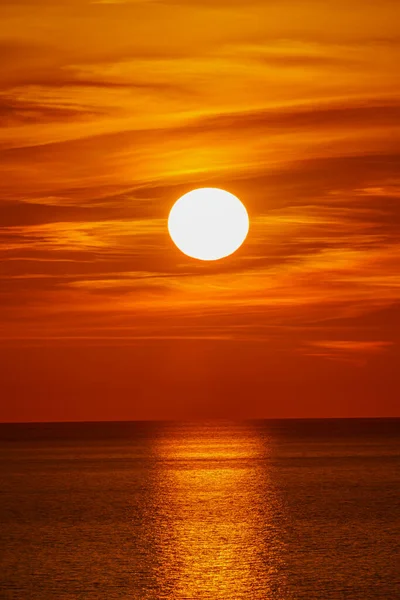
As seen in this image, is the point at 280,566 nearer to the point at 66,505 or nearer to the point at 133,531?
the point at 133,531

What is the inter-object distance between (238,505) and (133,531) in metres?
15.1

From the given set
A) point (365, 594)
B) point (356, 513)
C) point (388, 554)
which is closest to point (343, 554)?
point (388, 554)

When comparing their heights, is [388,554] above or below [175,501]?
below

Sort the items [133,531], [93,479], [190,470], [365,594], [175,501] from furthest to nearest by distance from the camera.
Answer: [190,470] < [93,479] < [175,501] < [133,531] < [365,594]

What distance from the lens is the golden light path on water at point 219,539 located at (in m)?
37.8

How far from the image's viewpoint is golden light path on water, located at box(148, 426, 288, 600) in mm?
37812

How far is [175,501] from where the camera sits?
72.4 metres

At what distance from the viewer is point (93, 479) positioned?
9481 centimetres

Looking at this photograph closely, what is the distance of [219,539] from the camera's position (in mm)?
50125

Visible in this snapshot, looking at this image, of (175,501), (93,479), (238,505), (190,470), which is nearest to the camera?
(238,505)

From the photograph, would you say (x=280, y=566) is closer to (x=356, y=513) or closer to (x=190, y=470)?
(x=356, y=513)

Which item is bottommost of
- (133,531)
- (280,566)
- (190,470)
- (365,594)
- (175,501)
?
(365,594)

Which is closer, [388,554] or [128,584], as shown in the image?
[128,584]

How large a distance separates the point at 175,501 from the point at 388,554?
28.9 meters
